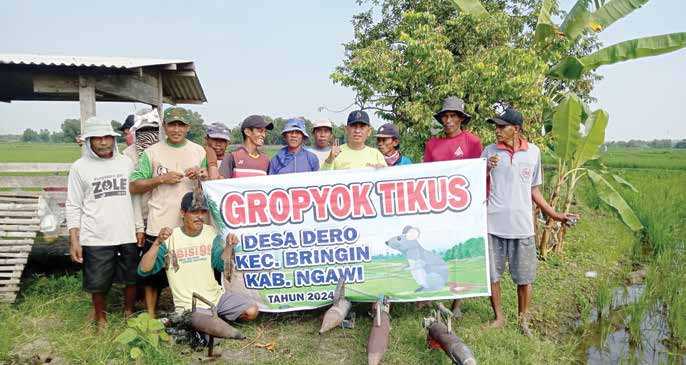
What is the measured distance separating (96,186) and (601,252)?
7168mm

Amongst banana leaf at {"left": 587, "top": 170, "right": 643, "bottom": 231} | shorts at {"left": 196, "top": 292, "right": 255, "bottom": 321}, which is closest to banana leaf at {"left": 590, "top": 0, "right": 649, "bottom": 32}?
banana leaf at {"left": 587, "top": 170, "right": 643, "bottom": 231}

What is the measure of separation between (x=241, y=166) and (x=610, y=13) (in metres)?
6.25

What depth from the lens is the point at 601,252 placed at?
24.3 ft

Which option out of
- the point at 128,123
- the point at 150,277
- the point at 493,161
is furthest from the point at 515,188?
the point at 128,123

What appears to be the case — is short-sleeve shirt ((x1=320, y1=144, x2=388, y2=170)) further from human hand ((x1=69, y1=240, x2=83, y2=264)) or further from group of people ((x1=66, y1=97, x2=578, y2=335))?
human hand ((x1=69, y1=240, x2=83, y2=264))

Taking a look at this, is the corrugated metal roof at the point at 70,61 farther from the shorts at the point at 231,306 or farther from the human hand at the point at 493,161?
Result: the human hand at the point at 493,161

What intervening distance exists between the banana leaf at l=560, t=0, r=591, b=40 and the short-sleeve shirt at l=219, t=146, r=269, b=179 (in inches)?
221

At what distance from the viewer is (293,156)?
4.26 m

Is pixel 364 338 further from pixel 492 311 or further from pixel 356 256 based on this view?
pixel 492 311

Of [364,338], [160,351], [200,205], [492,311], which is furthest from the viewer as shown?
[492,311]

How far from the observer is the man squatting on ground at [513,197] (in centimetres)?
390

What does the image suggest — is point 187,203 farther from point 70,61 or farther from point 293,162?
point 70,61

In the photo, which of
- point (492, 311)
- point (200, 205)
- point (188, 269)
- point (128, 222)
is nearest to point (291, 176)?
point (200, 205)

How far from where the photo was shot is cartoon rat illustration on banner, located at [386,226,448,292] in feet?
13.2
